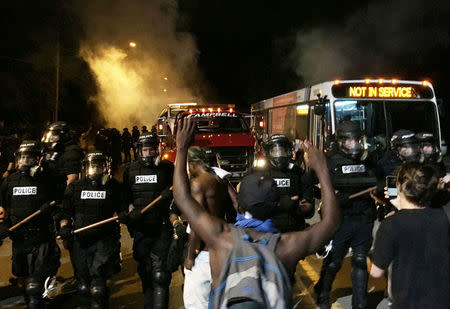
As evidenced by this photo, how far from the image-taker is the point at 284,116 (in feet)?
44.5

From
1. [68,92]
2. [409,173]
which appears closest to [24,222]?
[409,173]

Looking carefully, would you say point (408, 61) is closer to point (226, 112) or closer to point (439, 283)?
point (226, 112)

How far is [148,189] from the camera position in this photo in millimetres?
4629

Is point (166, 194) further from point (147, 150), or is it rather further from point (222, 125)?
point (222, 125)

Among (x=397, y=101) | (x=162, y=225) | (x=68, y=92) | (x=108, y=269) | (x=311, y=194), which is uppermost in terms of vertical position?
(x=68, y=92)

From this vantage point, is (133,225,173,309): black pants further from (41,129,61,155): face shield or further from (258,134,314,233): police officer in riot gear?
(41,129,61,155): face shield

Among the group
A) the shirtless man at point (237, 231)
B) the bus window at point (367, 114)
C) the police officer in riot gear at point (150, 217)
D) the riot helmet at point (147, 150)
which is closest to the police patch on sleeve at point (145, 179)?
the police officer in riot gear at point (150, 217)

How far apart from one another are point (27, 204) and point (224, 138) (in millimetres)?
6932

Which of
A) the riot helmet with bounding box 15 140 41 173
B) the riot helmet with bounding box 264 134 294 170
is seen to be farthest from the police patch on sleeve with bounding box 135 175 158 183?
the riot helmet with bounding box 264 134 294 170

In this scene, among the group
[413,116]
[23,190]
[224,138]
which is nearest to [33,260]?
[23,190]

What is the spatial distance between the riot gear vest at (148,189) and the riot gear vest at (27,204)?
2.89ft

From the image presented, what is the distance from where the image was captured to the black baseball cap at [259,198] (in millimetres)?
2244

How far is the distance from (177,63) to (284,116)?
50.1ft

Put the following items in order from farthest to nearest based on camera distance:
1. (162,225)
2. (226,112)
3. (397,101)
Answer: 1. (226,112)
2. (397,101)
3. (162,225)
